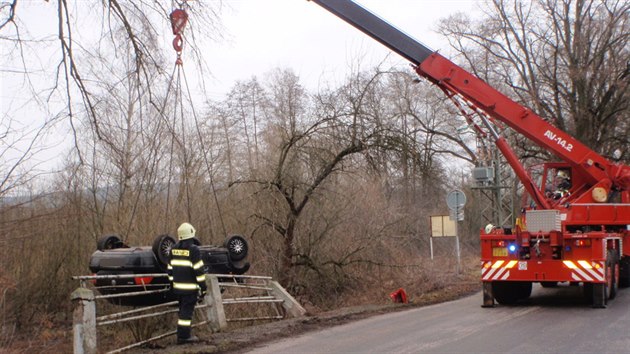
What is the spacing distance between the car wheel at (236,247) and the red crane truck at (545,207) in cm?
470

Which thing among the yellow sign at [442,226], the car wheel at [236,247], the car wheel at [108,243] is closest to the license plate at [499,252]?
the car wheel at [236,247]

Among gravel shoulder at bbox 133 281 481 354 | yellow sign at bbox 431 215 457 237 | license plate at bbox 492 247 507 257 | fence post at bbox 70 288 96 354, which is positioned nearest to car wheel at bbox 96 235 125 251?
gravel shoulder at bbox 133 281 481 354

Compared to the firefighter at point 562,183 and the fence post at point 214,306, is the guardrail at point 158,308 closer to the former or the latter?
the fence post at point 214,306

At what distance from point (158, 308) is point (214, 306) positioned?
105 cm

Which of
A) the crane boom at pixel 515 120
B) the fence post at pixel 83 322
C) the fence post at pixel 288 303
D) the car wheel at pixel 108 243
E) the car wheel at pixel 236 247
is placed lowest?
the fence post at pixel 288 303

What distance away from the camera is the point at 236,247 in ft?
39.7

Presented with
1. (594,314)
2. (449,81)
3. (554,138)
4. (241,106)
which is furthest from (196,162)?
(594,314)

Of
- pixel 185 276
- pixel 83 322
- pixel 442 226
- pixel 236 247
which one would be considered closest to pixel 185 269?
pixel 185 276

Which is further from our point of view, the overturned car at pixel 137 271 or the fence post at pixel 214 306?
the fence post at pixel 214 306

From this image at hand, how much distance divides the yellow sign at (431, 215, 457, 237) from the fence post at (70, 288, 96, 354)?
49.6ft

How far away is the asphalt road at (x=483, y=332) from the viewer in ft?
27.8

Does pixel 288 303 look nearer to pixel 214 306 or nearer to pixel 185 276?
pixel 214 306

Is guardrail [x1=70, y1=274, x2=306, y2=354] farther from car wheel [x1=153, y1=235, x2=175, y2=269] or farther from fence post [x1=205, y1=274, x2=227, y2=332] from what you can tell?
car wheel [x1=153, y1=235, x2=175, y2=269]

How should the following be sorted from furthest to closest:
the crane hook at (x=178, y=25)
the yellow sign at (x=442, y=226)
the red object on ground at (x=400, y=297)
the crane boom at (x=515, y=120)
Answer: the yellow sign at (x=442, y=226) → the red object on ground at (x=400, y=297) → the crane boom at (x=515, y=120) → the crane hook at (x=178, y=25)
